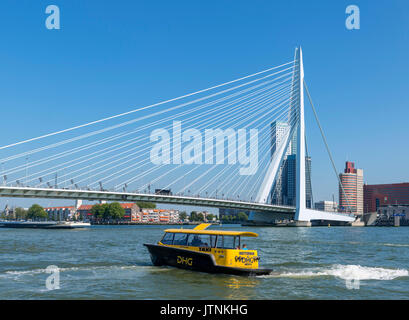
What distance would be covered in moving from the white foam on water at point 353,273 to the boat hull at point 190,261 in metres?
1.39

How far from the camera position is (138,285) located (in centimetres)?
1509

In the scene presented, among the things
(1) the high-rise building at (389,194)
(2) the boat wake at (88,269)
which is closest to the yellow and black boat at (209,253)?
(2) the boat wake at (88,269)

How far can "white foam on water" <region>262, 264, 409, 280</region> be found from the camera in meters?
17.5

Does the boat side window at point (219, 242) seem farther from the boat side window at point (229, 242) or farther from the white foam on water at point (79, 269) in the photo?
the white foam on water at point (79, 269)

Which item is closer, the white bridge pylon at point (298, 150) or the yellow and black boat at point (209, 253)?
the yellow and black boat at point (209, 253)

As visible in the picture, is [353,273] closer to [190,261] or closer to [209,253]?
[209,253]

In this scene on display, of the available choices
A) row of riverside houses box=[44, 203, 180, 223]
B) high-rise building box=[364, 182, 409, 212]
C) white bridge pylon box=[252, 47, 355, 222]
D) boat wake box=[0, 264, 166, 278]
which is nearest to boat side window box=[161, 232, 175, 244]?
boat wake box=[0, 264, 166, 278]

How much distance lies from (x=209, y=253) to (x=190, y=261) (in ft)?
3.24

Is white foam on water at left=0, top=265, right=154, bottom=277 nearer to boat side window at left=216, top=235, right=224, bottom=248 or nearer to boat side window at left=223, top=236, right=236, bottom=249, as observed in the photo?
boat side window at left=216, top=235, right=224, bottom=248

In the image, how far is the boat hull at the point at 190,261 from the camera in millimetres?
17008

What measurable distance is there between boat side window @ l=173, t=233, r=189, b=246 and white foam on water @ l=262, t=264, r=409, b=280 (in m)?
3.99
